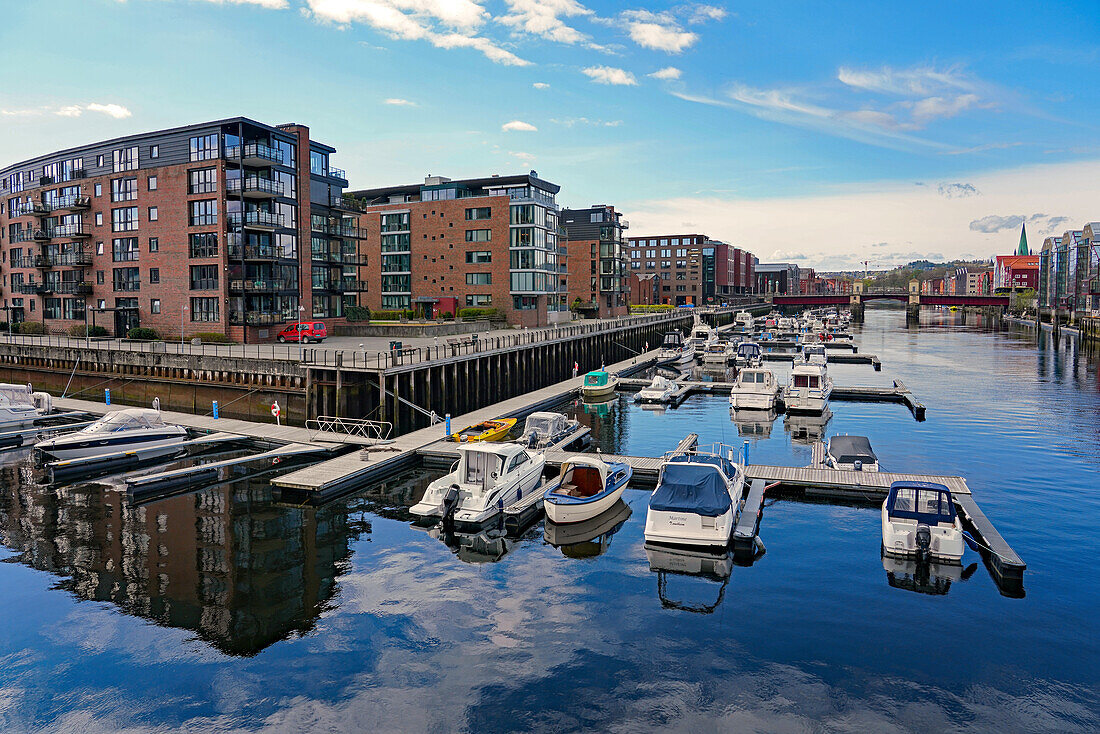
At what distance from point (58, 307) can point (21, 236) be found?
1082 centimetres

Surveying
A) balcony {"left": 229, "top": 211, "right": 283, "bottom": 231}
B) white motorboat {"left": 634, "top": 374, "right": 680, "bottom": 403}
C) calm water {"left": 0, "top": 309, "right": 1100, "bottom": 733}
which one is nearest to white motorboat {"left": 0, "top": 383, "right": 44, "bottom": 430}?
calm water {"left": 0, "top": 309, "right": 1100, "bottom": 733}

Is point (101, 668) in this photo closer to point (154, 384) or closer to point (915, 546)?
point (915, 546)

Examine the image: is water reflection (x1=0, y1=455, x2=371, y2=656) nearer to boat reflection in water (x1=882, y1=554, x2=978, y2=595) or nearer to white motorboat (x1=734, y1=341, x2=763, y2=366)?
boat reflection in water (x1=882, y1=554, x2=978, y2=595)

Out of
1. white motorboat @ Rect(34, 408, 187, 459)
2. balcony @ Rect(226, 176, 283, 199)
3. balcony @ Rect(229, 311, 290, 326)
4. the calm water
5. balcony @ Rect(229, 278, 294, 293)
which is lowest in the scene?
the calm water

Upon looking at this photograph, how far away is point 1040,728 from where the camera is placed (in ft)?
50.8

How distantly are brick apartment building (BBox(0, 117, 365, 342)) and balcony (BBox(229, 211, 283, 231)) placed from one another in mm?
129

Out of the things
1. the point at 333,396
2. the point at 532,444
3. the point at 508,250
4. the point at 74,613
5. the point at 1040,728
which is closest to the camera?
the point at 1040,728

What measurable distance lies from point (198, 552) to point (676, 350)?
263ft

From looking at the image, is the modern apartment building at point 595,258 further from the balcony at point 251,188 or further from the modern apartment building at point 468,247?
the balcony at point 251,188

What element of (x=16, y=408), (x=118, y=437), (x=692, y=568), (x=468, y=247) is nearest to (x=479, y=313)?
(x=468, y=247)

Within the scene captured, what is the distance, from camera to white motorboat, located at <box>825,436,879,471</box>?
33969mm

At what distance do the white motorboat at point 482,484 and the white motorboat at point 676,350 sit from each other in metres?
64.0

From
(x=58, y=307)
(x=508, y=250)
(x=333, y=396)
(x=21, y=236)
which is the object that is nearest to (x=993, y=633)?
(x=333, y=396)

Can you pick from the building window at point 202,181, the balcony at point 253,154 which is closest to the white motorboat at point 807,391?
the balcony at point 253,154
